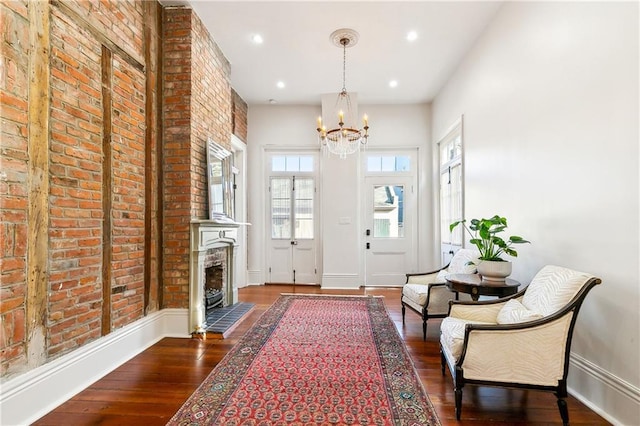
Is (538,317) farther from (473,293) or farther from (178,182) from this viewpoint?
(178,182)

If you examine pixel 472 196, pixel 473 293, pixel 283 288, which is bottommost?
pixel 283 288

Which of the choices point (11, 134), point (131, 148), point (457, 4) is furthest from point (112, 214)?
point (457, 4)

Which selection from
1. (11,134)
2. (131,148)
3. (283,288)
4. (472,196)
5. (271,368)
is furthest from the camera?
(283,288)

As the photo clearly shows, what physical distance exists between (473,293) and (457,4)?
2929 millimetres

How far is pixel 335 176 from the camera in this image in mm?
5578

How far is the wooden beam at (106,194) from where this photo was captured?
98.2 inches

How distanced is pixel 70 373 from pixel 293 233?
4.15 metres

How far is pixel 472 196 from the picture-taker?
4.05m

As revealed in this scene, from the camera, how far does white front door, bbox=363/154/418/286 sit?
588 cm

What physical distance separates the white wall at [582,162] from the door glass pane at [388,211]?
2644 mm

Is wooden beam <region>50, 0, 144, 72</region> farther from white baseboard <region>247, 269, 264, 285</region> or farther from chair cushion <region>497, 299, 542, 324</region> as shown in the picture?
white baseboard <region>247, 269, 264, 285</region>

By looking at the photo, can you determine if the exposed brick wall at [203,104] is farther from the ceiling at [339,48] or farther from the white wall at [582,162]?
the white wall at [582,162]

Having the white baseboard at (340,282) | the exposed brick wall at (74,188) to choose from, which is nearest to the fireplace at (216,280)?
the exposed brick wall at (74,188)

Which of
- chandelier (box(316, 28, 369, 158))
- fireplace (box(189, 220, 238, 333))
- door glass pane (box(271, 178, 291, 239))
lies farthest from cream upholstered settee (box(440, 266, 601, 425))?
door glass pane (box(271, 178, 291, 239))
